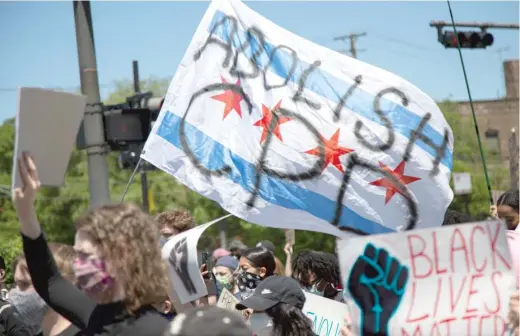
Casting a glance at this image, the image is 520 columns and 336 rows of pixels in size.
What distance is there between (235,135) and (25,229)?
127 inches

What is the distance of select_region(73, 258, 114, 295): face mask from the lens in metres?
3.79

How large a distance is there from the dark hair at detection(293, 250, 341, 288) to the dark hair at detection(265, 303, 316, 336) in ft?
5.55

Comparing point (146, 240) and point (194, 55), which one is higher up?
point (194, 55)

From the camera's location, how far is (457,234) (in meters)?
4.09

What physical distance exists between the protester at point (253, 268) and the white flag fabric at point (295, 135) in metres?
1.01

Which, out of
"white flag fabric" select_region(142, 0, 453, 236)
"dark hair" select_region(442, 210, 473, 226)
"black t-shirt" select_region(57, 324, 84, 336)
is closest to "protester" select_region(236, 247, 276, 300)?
"white flag fabric" select_region(142, 0, 453, 236)

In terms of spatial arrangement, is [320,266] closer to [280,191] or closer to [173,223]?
[280,191]

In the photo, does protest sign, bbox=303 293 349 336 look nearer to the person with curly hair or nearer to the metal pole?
the person with curly hair

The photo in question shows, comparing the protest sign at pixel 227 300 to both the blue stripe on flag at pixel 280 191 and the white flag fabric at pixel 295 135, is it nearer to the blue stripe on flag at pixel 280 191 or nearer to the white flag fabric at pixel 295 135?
the white flag fabric at pixel 295 135

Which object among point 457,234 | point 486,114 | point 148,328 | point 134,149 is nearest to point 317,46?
point 457,234

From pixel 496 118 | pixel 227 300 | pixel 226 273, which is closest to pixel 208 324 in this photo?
pixel 227 300

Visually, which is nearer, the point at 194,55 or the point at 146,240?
the point at 146,240

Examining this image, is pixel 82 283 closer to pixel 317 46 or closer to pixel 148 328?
pixel 148 328

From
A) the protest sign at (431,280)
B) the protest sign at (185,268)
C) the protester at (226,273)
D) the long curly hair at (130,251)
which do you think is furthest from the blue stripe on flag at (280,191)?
the long curly hair at (130,251)
